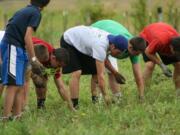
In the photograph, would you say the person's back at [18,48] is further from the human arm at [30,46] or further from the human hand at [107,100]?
the human hand at [107,100]

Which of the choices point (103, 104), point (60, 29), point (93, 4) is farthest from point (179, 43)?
point (60, 29)

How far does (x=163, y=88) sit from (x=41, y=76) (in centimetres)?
253

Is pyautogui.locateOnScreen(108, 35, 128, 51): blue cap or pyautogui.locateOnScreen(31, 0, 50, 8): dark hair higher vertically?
pyautogui.locateOnScreen(31, 0, 50, 8): dark hair

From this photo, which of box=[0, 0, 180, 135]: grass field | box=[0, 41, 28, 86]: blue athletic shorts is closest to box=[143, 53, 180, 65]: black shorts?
box=[0, 0, 180, 135]: grass field

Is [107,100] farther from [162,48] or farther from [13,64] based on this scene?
[162,48]

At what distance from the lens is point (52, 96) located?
955 centimetres

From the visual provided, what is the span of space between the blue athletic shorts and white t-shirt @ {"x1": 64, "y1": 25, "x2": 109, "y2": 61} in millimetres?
968

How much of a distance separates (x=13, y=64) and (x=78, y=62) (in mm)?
1439

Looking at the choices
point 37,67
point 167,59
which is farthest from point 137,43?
point 167,59

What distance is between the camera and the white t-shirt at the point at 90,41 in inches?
297

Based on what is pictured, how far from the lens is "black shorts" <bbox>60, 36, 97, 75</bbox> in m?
8.20

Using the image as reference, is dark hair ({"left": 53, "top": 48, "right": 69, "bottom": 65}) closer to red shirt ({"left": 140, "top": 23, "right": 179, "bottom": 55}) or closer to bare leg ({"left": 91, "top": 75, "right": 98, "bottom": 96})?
bare leg ({"left": 91, "top": 75, "right": 98, "bottom": 96})

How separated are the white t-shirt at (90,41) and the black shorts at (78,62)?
9 centimetres

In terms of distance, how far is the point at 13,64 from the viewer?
7031 millimetres
